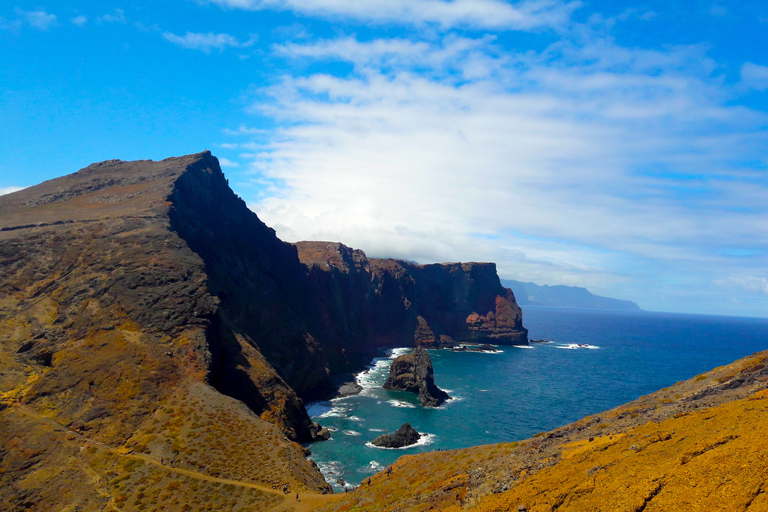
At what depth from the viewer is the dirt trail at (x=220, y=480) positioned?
3503 cm

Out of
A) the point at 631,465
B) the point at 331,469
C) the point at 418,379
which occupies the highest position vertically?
the point at 631,465

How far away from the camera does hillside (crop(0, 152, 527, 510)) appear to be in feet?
125

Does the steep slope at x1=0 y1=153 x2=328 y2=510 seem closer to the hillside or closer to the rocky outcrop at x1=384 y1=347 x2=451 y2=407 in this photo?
the hillside

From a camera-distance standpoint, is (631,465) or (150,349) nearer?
(631,465)

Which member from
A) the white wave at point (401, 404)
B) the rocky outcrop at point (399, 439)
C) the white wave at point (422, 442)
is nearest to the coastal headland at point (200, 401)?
the white wave at point (422, 442)

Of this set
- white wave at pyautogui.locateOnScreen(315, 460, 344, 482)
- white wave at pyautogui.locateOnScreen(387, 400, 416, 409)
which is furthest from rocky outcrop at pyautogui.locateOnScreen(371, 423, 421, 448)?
white wave at pyautogui.locateOnScreen(387, 400, 416, 409)

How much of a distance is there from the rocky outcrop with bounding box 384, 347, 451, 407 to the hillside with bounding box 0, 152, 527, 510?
18.5 meters

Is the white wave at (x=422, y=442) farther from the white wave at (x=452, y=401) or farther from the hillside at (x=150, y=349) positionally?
the white wave at (x=452, y=401)

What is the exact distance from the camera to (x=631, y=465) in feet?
56.9

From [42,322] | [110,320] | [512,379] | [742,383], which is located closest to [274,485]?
[110,320]

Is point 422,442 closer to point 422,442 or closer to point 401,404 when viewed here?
point 422,442

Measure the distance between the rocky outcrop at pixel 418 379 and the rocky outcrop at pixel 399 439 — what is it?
23658mm

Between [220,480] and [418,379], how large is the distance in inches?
2603

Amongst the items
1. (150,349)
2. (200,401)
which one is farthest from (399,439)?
(150,349)
